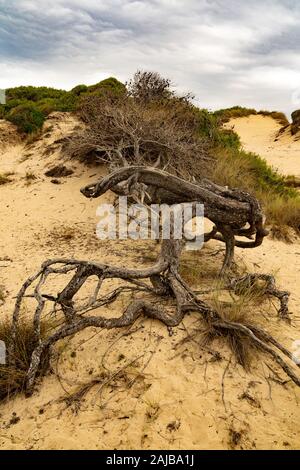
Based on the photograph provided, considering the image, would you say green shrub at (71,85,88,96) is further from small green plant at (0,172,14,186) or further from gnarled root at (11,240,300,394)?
gnarled root at (11,240,300,394)

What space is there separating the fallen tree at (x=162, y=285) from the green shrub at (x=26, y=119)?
857cm

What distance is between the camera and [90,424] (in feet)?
9.12

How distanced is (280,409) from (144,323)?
1.30 meters

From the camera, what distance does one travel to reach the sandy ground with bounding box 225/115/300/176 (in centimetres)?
1338

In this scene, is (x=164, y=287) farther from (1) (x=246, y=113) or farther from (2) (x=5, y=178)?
(1) (x=246, y=113)

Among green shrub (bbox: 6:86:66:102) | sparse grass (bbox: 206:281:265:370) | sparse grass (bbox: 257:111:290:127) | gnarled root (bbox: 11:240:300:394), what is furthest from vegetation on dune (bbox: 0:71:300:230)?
sparse grass (bbox: 257:111:290:127)

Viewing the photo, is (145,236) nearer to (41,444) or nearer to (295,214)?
(295,214)

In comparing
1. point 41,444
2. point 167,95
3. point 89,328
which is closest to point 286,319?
point 89,328

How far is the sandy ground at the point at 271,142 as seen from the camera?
13380mm

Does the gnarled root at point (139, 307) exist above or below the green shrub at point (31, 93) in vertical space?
below
